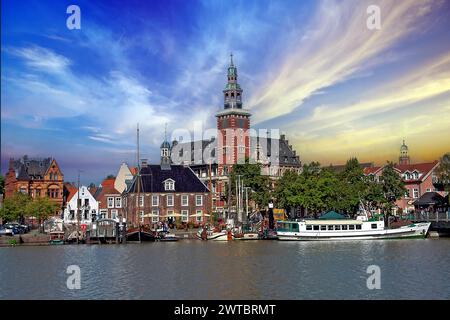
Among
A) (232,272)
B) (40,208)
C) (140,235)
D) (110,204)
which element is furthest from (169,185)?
(232,272)

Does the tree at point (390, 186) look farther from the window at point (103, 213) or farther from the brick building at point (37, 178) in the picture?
the brick building at point (37, 178)

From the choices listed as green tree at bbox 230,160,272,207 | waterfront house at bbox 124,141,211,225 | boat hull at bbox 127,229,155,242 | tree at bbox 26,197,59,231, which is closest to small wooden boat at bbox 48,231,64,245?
boat hull at bbox 127,229,155,242

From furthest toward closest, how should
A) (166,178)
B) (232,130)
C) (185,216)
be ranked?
1. (232,130)
2. (185,216)
3. (166,178)

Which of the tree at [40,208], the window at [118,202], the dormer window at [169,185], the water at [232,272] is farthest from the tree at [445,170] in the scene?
the tree at [40,208]

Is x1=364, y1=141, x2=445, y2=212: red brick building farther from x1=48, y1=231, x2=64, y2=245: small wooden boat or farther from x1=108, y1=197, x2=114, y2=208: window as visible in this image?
x1=48, y1=231, x2=64, y2=245: small wooden boat

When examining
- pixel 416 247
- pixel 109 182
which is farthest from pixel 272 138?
pixel 416 247

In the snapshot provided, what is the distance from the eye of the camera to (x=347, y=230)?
89.1m

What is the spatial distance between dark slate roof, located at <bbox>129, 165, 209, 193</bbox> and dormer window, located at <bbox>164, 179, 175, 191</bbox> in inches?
22.5

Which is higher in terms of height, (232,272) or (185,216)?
(185,216)

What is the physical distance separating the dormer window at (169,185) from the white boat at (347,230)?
3503 cm

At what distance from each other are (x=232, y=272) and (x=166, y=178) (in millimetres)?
68172

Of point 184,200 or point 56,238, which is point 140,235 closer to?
point 56,238

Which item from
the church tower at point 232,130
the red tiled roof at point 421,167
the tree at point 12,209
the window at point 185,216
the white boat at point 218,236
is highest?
the church tower at point 232,130

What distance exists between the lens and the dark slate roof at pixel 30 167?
452 ft
